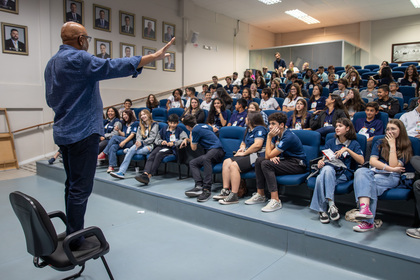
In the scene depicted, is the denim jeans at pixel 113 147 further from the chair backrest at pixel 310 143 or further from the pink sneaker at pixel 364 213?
the pink sneaker at pixel 364 213

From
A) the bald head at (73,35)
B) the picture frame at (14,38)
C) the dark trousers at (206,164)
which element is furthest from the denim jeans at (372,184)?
the picture frame at (14,38)

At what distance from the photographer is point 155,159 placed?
407 cm

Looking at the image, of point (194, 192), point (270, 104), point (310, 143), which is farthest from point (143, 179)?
point (270, 104)

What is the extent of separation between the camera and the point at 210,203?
10.1ft

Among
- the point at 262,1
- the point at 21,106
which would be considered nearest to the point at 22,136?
the point at 21,106

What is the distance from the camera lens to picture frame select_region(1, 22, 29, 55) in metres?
5.85

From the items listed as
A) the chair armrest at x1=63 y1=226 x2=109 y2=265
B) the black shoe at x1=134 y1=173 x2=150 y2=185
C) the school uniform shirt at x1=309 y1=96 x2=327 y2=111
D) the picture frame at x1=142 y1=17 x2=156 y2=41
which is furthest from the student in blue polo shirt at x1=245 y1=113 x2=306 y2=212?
the picture frame at x1=142 y1=17 x2=156 y2=41

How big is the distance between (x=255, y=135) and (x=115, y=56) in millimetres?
5515

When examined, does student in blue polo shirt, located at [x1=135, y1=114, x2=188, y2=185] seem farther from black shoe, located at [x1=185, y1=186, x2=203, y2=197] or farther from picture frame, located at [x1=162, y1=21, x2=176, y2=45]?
picture frame, located at [x1=162, y1=21, x2=176, y2=45]

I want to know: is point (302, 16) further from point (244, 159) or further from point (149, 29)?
point (244, 159)

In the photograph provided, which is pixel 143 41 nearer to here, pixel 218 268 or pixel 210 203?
pixel 210 203

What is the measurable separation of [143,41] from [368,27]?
872 cm

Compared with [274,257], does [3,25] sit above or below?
above

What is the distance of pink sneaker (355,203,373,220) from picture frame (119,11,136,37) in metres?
7.14
